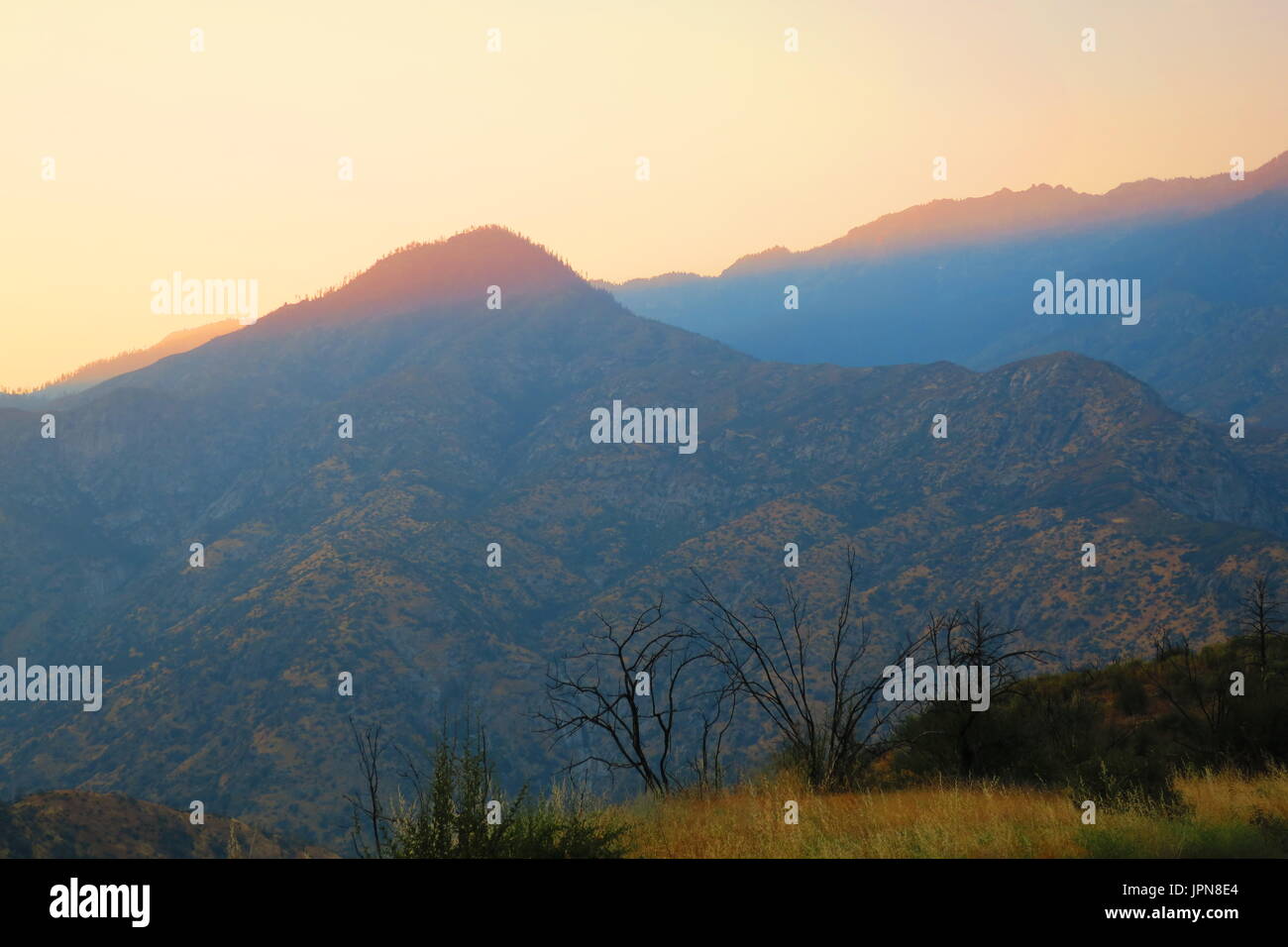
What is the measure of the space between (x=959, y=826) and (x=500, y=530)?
113m

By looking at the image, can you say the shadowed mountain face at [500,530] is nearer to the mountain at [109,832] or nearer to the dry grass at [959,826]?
the mountain at [109,832]

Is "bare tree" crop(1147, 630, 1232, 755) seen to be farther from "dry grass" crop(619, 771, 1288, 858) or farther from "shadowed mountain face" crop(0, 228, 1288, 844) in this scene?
"shadowed mountain face" crop(0, 228, 1288, 844)

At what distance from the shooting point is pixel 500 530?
122 metres

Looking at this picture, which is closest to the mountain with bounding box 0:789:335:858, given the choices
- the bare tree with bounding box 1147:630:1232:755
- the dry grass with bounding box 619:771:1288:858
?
the bare tree with bounding box 1147:630:1232:755

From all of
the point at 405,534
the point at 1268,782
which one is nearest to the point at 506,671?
the point at 405,534

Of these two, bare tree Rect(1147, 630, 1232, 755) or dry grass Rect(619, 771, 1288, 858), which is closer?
dry grass Rect(619, 771, 1288, 858)

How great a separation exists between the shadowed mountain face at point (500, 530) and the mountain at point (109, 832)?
36.2 m

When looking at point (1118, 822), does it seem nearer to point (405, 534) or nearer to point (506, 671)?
point (506, 671)

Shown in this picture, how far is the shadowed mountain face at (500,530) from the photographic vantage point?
3452 inches

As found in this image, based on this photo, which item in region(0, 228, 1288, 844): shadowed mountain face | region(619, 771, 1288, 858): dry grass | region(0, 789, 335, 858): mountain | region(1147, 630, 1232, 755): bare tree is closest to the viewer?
region(619, 771, 1288, 858): dry grass

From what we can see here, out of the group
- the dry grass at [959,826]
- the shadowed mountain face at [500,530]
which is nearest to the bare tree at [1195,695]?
the dry grass at [959,826]

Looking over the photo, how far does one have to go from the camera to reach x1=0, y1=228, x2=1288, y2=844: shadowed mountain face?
87.7 meters

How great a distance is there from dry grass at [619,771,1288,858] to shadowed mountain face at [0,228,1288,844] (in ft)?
217

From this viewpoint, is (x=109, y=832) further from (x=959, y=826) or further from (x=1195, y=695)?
(x=959, y=826)
